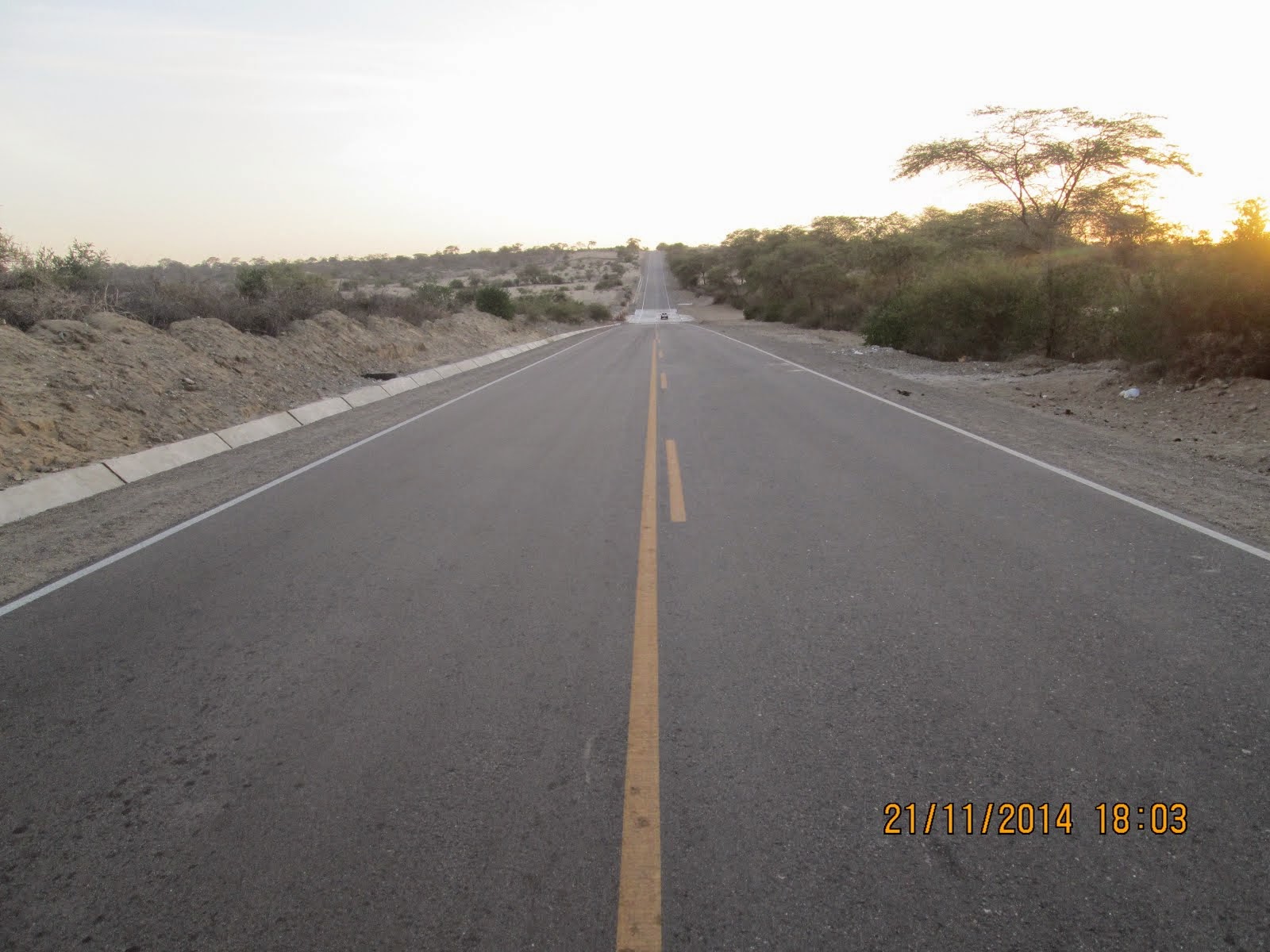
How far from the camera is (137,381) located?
1380cm

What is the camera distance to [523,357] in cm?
3141

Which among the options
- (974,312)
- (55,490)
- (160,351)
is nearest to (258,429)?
(160,351)

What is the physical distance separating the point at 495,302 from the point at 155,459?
3601 centimetres

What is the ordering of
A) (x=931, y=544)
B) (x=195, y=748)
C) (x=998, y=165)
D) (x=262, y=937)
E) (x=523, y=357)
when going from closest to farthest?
(x=262, y=937) < (x=195, y=748) < (x=931, y=544) < (x=523, y=357) < (x=998, y=165)

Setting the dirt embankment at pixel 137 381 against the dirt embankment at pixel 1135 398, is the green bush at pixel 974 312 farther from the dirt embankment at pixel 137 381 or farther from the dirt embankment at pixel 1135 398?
the dirt embankment at pixel 137 381

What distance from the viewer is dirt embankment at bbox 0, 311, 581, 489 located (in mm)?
10992

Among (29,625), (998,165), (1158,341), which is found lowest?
(29,625)

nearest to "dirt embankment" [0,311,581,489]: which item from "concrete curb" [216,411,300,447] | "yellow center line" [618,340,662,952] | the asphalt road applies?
"concrete curb" [216,411,300,447]

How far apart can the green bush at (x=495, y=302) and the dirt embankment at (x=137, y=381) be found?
74.1 feet

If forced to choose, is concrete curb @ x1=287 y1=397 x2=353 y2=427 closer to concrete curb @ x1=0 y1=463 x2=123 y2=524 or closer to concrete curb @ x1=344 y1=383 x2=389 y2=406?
concrete curb @ x1=344 y1=383 x2=389 y2=406

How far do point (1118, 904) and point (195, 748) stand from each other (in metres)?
3.99

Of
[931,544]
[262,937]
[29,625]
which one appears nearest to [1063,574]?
[931,544]

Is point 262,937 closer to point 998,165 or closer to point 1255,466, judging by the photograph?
point 1255,466

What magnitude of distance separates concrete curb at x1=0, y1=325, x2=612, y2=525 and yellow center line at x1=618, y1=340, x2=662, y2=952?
734 centimetres
